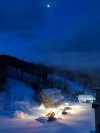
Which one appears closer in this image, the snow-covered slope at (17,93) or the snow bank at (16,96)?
the snow bank at (16,96)

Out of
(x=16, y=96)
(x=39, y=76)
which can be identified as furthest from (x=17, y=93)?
(x=39, y=76)

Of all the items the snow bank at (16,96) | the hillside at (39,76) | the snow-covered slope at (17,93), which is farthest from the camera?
the hillside at (39,76)

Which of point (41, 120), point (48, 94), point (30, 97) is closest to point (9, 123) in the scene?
point (41, 120)

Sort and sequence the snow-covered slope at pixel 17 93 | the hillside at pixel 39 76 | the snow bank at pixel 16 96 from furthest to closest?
the hillside at pixel 39 76 → the snow-covered slope at pixel 17 93 → the snow bank at pixel 16 96

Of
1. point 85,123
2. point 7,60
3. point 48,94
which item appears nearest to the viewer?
point 85,123

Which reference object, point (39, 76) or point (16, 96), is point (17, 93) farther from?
point (39, 76)

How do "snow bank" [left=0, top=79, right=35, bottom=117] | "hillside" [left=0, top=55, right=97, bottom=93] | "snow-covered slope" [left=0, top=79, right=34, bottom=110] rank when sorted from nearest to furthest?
"snow bank" [left=0, top=79, right=35, bottom=117]
"snow-covered slope" [left=0, top=79, right=34, bottom=110]
"hillside" [left=0, top=55, right=97, bottom=93]

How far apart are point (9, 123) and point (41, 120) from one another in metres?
A: 4.71

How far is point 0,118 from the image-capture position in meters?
39.0

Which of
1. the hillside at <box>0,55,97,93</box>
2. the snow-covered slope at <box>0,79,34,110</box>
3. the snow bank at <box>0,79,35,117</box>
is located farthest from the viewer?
the hillside at <box>0,55,97,93</box>

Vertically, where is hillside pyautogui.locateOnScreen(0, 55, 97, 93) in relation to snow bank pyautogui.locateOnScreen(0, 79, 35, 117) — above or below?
above

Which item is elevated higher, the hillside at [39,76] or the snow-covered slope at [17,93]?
the hillside at [39,76]

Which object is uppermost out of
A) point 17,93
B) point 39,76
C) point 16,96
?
point 39,76

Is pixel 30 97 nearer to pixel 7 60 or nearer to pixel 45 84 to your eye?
pixel 45 84
